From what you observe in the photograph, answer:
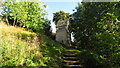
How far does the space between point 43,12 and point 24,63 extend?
35.7 ft

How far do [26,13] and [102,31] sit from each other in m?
8.43

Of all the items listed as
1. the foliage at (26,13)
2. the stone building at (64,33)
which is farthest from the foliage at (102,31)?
the foliage at (26,13)

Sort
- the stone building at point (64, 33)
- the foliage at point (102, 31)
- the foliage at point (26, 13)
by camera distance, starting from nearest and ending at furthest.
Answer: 1. the foliage at point (102, 31)
2. the foliage at point (26, 13)
3. the stone building at point (64, 33)

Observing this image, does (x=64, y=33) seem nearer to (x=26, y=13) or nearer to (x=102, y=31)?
(x=26, y=13)

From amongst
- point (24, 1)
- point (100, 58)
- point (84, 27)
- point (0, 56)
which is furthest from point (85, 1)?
point (0, 56)

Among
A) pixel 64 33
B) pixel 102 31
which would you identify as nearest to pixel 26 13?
pixel 64 33

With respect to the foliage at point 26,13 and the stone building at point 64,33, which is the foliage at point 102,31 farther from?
the foliage at point 26,13

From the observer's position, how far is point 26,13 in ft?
36.9

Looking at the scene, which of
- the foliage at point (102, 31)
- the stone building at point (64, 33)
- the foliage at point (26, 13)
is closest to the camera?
the foliage at point (102, 31)

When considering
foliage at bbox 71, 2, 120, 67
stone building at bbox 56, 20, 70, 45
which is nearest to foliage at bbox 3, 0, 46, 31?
stone building at bbox 56, 20, 70, 45

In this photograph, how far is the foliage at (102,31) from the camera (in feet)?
14.3

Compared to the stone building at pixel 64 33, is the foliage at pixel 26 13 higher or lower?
higher

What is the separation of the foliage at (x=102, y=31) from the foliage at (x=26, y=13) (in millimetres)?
5414

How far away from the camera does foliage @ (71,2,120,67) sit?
437 centimetres
